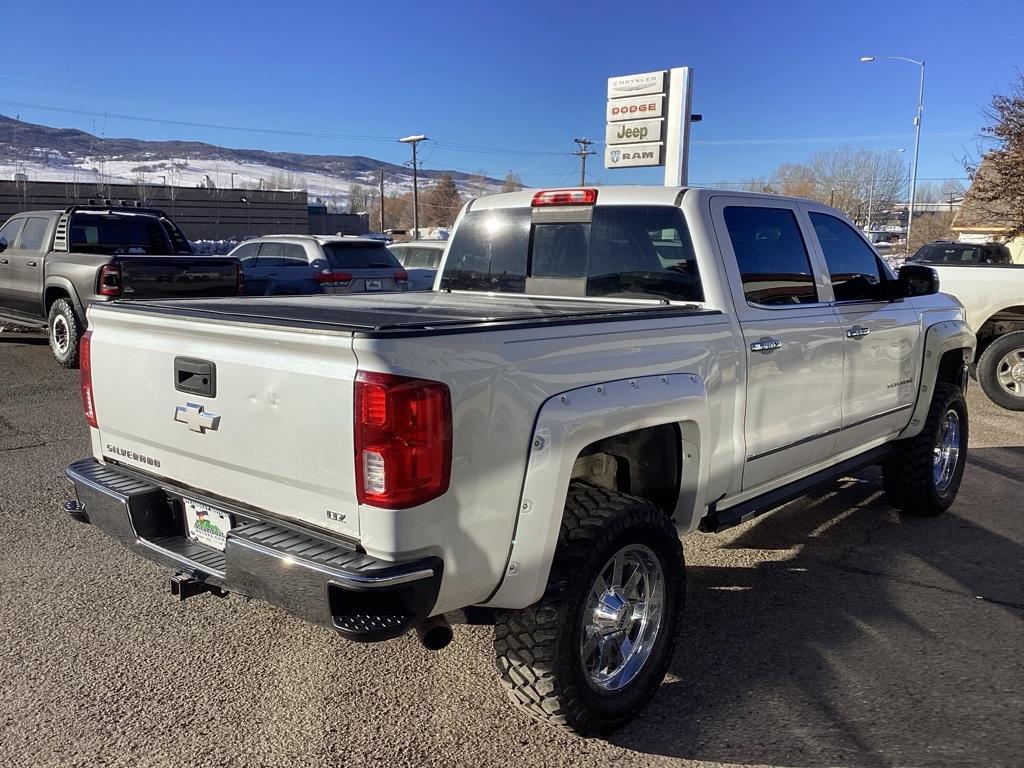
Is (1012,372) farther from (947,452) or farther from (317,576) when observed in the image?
(317,576)

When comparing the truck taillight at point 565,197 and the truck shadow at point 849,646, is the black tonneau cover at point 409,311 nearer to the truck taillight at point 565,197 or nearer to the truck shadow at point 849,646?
the truck taillight at point 565,197

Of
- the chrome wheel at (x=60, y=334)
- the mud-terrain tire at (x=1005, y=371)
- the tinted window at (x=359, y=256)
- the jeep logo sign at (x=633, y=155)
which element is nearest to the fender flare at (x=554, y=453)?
the mud-terrain tire at (x=1005, y=371)

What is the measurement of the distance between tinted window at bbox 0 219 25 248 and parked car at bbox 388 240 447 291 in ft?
22.3

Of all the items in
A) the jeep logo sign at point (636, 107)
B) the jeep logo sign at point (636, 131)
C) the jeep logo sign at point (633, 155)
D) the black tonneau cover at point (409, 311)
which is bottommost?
the black tonneau cover at point (409, 311)

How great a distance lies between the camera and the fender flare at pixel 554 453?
8.79 ft

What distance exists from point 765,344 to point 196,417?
8.12ft

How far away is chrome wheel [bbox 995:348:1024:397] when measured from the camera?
349 inches

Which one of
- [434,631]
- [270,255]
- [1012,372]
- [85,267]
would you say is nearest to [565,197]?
[434,631]

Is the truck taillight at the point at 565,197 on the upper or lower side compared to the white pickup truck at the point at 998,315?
upper

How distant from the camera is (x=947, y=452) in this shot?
5.71 meters

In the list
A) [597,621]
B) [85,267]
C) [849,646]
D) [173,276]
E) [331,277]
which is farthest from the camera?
[331,277]

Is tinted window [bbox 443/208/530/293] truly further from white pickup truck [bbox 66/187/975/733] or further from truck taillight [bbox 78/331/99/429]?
truck taillight [bbox 78/331/99/429]

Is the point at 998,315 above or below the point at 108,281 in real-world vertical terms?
below

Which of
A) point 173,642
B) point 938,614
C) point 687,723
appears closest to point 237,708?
point 173,642
